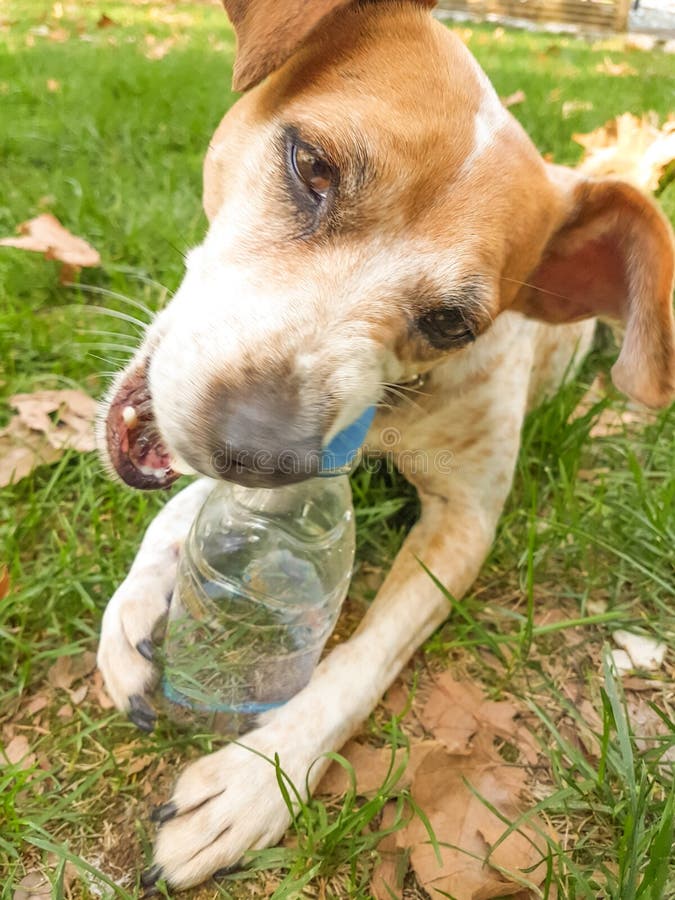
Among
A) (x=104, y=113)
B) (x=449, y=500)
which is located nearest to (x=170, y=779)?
(x=449, y=500)

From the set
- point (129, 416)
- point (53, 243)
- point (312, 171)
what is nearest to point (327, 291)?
point (312, 171)

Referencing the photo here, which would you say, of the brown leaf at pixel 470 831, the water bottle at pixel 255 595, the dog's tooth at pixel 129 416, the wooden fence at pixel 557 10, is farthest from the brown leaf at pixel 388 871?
the wooden fence at pixel 557 10

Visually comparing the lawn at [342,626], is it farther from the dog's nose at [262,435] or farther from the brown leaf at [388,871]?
the dog's nose at [262,435]

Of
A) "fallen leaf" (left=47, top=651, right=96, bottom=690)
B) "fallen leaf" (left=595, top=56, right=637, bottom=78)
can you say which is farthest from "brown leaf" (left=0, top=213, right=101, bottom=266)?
"fallen leaf" (left=595, top=56, right=637, bottom=78)

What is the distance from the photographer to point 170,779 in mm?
1653

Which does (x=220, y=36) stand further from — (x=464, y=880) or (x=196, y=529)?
(x=464, y=880)

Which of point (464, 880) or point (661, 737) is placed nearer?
point (464, 880)

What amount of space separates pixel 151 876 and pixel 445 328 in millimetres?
1316

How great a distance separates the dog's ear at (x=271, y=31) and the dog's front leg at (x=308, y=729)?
1.24 meters

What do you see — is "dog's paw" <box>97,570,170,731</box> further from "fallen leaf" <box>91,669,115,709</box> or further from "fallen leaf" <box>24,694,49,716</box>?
"fallen leaf" <box>24,694,49,716</box>

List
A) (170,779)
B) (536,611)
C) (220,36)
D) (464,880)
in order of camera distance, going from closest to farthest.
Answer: (464,880) → (170,779) → (536,611) → (220,36)

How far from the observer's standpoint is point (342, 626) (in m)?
2.05

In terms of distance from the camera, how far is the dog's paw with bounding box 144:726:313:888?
1.49m

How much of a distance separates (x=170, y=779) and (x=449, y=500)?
1083mm
